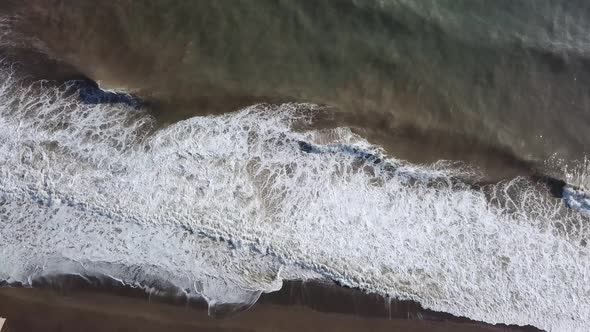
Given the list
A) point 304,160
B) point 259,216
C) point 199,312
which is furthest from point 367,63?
point 199,312

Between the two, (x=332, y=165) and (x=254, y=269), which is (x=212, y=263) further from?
(x=332, y=165)

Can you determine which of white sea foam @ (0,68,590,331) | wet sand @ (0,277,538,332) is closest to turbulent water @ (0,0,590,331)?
white sea foam @ (0,68,590,331)

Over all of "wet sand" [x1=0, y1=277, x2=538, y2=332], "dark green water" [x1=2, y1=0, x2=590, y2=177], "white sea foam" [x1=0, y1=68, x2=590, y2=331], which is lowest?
"wet sand" [x1=0, y1=277, x2=538, y2=332]

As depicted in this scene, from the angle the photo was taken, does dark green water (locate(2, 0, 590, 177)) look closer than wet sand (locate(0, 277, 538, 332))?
No

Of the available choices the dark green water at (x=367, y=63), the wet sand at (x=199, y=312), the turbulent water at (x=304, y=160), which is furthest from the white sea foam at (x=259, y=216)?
the dark green water at (x=367, y=63)

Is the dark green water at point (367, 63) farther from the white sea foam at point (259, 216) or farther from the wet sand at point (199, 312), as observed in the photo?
the wet sand at point (199, 312)

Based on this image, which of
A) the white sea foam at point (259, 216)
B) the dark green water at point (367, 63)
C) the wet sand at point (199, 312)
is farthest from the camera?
the dark green water at point (367, 63)

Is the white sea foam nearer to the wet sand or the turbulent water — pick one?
the turbulent water

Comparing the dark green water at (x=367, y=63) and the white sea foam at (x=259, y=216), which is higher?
the dark green water at (x=367, y=63)
